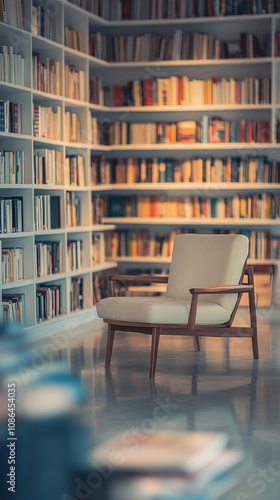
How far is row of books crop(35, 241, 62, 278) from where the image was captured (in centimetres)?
646

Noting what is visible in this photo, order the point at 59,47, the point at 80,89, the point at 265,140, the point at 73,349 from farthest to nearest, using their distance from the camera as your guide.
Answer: the point at 265,140 → the point at 80,89 → the point at 59,47 → the point at 73,349

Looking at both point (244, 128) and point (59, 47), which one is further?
point (244, 128)

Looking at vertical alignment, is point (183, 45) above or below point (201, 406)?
above

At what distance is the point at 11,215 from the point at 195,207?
2422 millimetres

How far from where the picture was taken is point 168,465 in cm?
321

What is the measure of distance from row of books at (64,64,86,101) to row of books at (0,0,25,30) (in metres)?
0.91

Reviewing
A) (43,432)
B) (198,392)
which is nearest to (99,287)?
(198,392)

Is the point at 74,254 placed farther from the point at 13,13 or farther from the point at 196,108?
the point at 13,13

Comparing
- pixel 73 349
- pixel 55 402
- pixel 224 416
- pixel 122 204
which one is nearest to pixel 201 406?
pixel 224 416

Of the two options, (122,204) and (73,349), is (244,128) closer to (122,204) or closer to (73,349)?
(122,204)

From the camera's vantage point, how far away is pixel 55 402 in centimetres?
438

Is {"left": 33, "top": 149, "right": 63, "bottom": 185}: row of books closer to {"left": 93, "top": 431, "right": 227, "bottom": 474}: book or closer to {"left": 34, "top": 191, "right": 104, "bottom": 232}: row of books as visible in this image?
{"left": 34, "top": 191, "right": 104, "bottom": 232}: row of books

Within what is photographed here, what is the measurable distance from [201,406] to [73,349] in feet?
6.27

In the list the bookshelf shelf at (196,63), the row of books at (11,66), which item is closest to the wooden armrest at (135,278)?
the row of books at (11,66)
